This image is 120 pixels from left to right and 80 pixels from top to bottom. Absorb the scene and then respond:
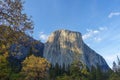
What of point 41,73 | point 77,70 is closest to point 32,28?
point 77,70

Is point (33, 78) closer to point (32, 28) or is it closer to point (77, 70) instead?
point (77, 70)

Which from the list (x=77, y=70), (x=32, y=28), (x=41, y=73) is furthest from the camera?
(x=41, y=73)

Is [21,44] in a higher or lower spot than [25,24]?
lower

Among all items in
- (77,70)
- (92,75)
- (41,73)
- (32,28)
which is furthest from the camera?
(92,75)

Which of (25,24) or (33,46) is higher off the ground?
(25,24)

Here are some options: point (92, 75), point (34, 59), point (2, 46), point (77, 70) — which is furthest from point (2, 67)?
point (92, 75)

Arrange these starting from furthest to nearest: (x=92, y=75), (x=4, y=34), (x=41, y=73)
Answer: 1. (x=92, y=75)
2. (x=41, y=73)
3. (x=4, y=34)

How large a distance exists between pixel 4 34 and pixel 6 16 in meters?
1.27

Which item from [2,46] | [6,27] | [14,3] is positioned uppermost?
[14,3]

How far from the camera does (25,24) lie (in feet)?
58.4

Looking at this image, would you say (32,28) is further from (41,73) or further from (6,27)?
(41,73)

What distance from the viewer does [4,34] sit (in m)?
16.8

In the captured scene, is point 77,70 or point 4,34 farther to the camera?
point 77,70

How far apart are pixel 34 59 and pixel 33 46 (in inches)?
2011
